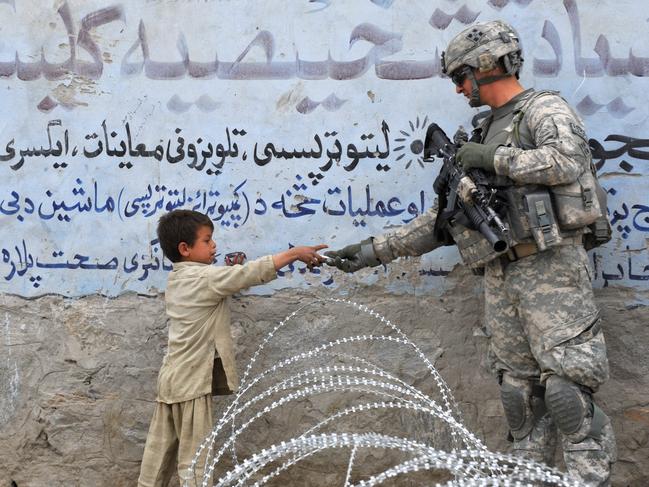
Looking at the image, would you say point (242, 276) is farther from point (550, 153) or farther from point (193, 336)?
point (550, 153)

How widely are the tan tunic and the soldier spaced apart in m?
0.92

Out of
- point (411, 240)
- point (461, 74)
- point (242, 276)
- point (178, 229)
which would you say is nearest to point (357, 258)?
point (411, 240)

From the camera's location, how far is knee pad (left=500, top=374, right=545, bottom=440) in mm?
3588

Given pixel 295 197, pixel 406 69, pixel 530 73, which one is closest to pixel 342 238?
pixel 295 197

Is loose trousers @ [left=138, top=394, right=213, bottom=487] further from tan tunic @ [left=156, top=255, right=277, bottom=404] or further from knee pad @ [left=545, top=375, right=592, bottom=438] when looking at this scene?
knee pad @ [left=545, top=375, right=592, bottom=438]

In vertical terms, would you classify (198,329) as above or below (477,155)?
below

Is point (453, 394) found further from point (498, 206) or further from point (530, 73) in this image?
point (530, 73)

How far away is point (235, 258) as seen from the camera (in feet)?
13.9

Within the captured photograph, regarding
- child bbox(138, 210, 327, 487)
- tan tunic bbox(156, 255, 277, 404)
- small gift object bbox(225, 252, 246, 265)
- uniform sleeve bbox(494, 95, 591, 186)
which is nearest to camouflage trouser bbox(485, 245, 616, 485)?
uniform sleeve bbox(494, 95, 591, 186)

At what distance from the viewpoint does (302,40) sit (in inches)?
166

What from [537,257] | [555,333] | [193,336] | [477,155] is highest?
[477,155]

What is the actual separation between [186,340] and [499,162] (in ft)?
4.65

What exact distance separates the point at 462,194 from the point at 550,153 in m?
0.37

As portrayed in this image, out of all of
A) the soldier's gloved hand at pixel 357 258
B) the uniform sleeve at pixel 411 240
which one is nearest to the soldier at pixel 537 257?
the uniform sleeve at pixel 411 240
